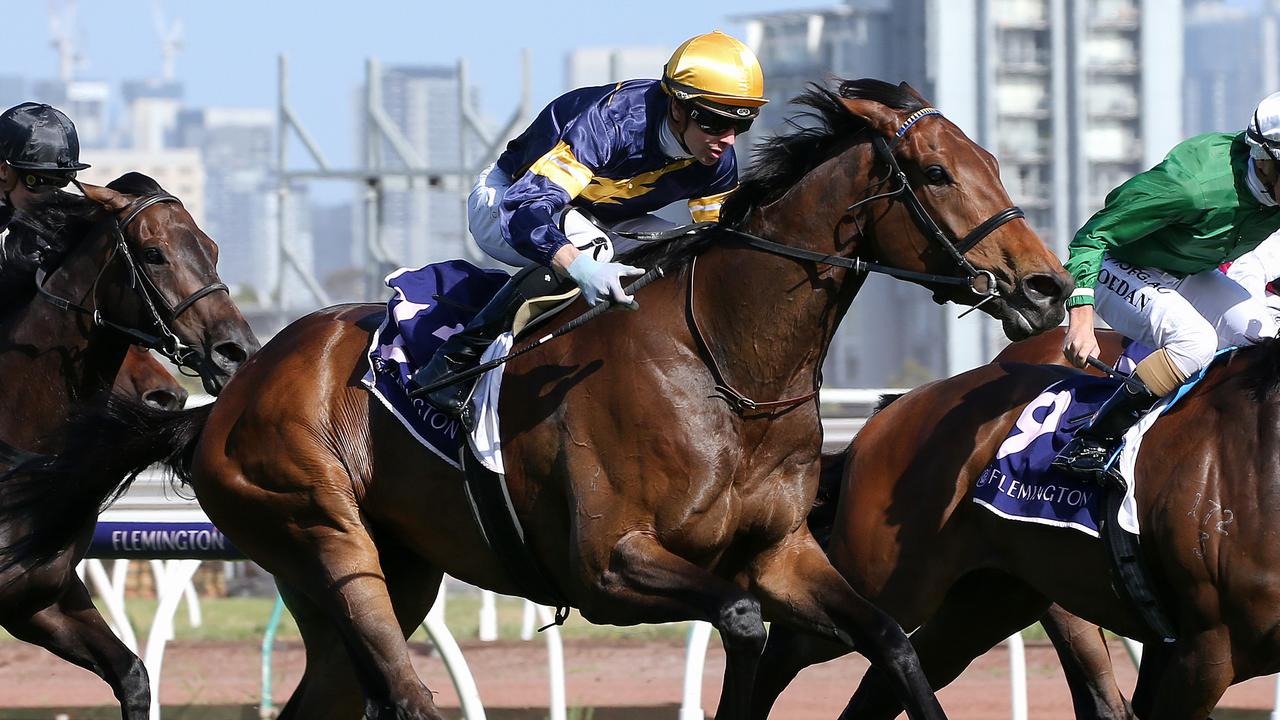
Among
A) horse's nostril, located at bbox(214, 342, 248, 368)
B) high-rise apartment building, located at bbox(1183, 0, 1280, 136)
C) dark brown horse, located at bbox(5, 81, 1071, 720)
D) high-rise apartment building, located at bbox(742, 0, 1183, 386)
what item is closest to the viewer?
dark brown horse, located at bbox(5, 81, 1071, 720)

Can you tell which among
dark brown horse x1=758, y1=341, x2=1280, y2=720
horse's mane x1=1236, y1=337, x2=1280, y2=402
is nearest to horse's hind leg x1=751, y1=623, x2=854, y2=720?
dark brown horse x1=758, y1=341, x2=1280, y2=720

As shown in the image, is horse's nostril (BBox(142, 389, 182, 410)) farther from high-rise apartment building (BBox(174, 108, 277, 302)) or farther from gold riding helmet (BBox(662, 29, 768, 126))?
high-rise apartment building (BBox(174, 108, 277, 302))

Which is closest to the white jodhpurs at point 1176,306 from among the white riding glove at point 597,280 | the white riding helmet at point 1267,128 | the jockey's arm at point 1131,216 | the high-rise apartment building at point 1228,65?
the jockey's arm at point 1131,216

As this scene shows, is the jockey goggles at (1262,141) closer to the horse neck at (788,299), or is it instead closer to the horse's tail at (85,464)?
the horse neck at (788,299)

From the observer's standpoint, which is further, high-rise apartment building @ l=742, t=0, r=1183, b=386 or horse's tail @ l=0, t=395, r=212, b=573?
high-rise apartment building @ l=742, t=0, r=1183, b=386

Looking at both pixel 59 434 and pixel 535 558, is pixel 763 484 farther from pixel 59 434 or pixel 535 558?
pixel 59 434

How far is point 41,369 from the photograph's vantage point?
194 inches

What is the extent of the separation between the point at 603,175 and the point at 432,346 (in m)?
0.60

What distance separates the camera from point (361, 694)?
15.0 feet

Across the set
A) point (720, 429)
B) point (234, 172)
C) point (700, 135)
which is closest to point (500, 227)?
point (700, 135)

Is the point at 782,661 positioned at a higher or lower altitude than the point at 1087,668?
higher

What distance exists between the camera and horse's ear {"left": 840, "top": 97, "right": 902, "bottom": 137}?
3.86 metres

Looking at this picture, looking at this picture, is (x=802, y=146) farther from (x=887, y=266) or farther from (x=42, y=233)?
(x=42, y=233)

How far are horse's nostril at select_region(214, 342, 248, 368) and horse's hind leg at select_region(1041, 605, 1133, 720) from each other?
2.49 m
